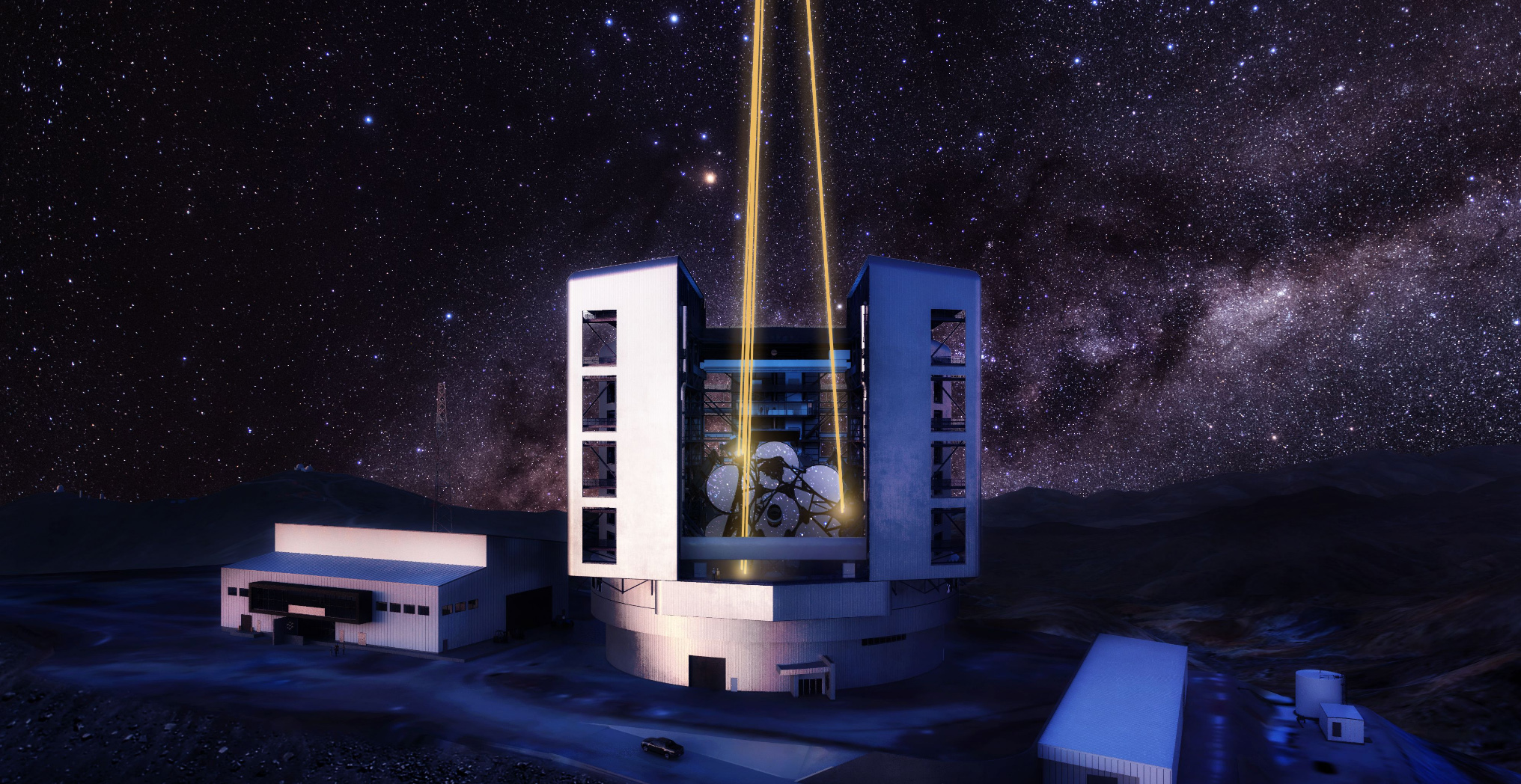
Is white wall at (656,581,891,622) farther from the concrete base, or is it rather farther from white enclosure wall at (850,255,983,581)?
white enclosure wall at (850,255,983,581)

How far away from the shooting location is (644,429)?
3025 centimetres

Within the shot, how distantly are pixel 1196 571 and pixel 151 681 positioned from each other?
3147 inches

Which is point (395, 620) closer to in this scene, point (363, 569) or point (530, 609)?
point (363, 569)

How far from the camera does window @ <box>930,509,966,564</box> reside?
30.7 m

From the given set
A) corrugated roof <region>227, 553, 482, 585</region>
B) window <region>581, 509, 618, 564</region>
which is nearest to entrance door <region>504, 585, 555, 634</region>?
corrugated roof <region>227, 553, 482, 585</region>

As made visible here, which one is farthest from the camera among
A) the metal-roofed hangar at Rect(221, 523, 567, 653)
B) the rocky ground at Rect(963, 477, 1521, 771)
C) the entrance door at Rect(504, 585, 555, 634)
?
the entrance door at Rect(504, 585, 555, 634)

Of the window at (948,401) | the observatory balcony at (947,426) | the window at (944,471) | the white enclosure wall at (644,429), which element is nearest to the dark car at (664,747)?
the white enclosure wall at (644,429)

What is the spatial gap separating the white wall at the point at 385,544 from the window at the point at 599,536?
19.5 ft

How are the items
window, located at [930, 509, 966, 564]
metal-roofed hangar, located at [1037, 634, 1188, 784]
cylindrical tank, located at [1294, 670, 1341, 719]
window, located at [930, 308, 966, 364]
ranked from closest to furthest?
metal-roofed hangar, located at [1037, 634, 1188, 784] < cylindrical tank, located at [1294, 670, 1341, 719] < window, located at [930, 509, 966, 564] < window, located at [930, 308, 966, 364]

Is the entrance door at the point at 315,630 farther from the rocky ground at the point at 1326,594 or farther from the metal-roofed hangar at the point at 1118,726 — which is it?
the rocky ground at the point at 1326,594

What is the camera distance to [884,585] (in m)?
29.6

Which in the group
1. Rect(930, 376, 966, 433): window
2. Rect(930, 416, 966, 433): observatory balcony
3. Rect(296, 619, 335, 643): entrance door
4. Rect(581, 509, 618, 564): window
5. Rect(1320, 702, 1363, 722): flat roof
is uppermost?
Rect(930, 376, 966, 433): window

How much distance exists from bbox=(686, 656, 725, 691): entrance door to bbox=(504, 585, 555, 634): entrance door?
1258 centimetres

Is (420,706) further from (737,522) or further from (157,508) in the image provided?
(157,508)
